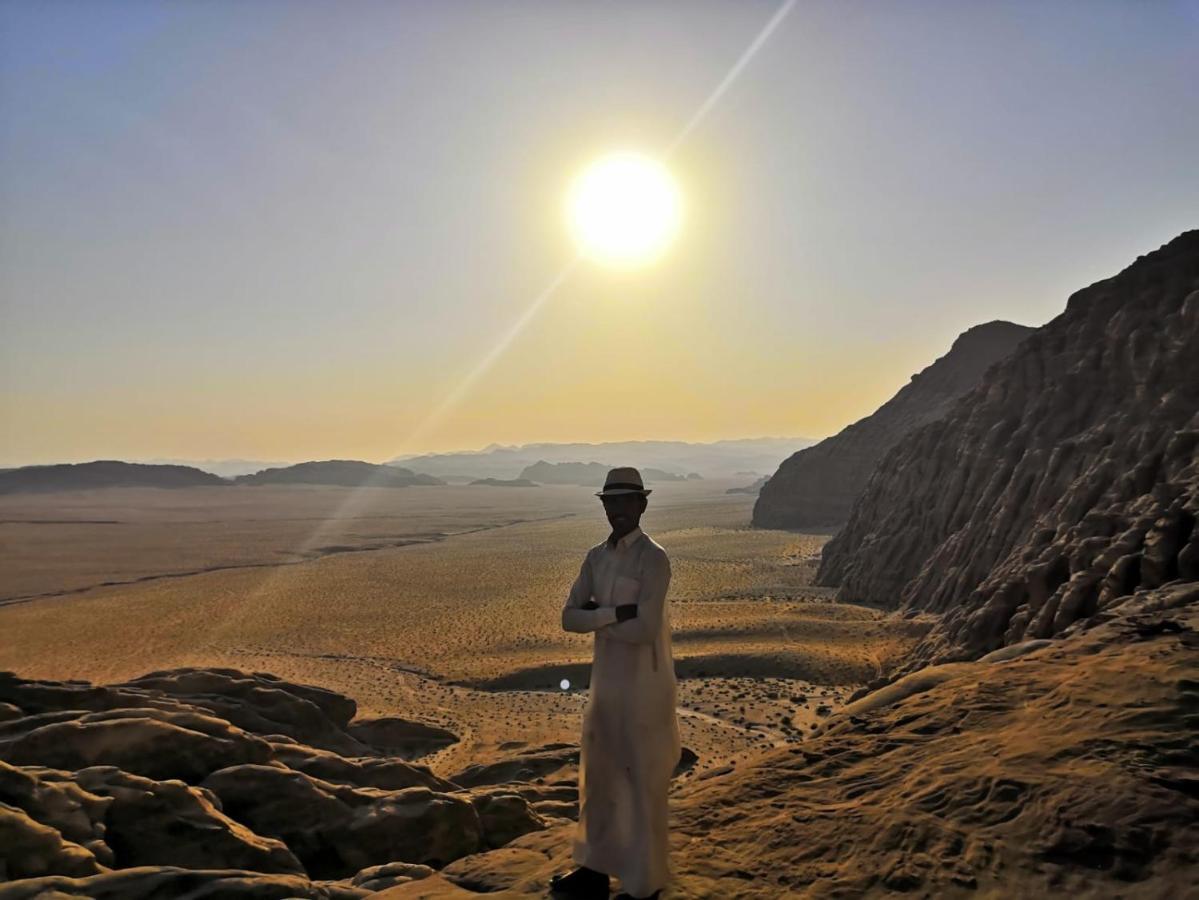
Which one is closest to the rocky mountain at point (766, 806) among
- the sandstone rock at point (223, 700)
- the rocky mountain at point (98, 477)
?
the sandstone rock at point (223, 700)

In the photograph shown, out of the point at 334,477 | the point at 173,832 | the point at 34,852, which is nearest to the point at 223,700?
the point at 173,832

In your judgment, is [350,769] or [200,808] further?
[350,769]

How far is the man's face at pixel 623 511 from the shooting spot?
4.98 m

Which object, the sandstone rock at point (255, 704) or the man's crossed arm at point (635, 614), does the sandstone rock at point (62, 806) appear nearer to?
the man's crossed arm at point (635, 614)

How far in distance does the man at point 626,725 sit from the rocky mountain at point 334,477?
17751cm

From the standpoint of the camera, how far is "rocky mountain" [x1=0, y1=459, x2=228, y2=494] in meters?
147

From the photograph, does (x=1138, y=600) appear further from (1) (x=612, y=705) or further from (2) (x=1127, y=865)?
(1) (x=612, y=705)

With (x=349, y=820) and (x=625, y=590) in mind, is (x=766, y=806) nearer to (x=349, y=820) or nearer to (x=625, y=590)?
(x=625, y=590)

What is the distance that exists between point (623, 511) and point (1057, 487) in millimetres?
19440

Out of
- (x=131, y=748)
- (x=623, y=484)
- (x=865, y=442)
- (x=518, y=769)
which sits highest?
(x=865, y=442)

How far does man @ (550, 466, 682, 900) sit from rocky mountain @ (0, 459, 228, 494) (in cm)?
17503

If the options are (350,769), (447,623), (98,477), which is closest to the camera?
(350,769)

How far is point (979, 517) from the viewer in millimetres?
23266

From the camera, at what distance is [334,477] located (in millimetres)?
185875
